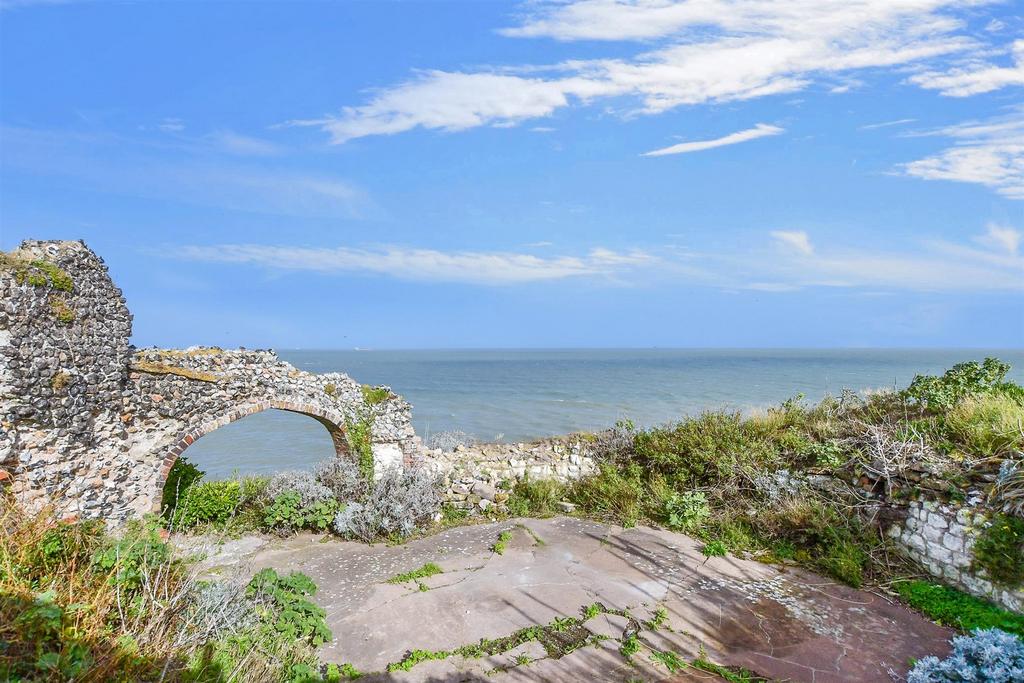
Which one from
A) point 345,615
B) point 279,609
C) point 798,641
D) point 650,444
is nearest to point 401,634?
point 345,615

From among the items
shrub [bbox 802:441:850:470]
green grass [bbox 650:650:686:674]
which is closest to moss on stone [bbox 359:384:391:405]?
green grass [bbox 650:650:686:674]

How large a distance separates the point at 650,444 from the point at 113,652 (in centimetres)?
950

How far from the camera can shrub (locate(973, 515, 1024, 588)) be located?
686cm

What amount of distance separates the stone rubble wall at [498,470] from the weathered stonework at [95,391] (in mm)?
3057

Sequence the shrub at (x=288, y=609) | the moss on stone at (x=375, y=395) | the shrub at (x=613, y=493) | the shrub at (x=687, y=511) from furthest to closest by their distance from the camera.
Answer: the moss on stone at (x=375, y=395) → the shrub at (x=613, y=493) → the shrub at (x=687, y=511) → the shrub at (x=288, y=609)

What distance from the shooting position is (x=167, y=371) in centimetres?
1002

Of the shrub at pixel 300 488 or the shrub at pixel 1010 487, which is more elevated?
the shrub at pixel 1010 487

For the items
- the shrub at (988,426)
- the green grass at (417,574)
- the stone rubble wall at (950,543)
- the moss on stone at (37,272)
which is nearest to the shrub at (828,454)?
the stone rubble wall at (950,543)

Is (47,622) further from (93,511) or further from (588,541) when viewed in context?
(588,541)

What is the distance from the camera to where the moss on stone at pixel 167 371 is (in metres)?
9.84

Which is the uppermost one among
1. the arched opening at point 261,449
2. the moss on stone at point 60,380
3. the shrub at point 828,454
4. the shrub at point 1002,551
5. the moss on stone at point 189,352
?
the moss on stone at point 189,352

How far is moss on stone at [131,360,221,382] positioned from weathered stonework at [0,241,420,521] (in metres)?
0.02

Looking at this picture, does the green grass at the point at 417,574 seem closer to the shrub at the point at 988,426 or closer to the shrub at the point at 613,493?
the shrub at the point at 613,493

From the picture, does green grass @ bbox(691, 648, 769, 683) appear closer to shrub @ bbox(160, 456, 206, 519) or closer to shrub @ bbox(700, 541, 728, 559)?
shrub @ bbox(700, 541, 728, 559)
